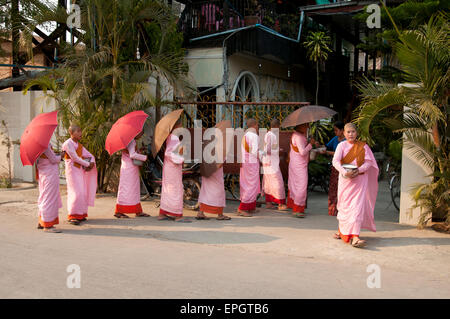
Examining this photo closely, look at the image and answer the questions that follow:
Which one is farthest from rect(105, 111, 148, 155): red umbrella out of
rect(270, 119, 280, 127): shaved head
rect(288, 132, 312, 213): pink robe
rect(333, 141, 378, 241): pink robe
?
rect(333, 141, 378, 241): pink robe

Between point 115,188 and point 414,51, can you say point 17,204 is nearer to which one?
point 115,188

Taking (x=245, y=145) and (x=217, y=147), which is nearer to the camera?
(x=217, y=147)

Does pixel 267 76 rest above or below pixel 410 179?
above

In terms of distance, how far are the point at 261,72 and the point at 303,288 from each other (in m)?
12.4

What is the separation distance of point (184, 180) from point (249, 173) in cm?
125

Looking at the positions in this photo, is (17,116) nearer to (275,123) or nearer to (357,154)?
(275,123)

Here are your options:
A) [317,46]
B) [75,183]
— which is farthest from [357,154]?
[317,46]

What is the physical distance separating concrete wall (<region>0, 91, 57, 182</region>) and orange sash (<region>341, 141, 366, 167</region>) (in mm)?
8105

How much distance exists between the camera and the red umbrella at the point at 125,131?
8539mm

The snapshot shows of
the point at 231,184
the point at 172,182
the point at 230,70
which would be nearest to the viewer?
the point at 172,182

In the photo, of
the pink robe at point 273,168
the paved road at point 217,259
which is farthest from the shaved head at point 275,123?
the paved road at point 217,259

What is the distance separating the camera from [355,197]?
→ 23.3ft

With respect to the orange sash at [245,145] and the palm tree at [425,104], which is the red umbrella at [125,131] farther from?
the palm tree at [425,104]

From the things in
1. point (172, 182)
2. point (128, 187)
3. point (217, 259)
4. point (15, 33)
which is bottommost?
point (217, 259)
